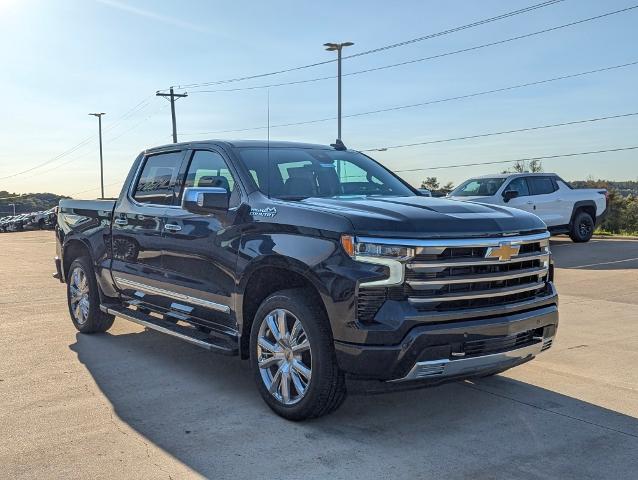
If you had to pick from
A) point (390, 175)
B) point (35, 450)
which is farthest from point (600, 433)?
point (35, 450)

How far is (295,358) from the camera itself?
4.36 m

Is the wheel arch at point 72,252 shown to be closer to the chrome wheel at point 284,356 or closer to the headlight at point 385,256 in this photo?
the chrome wheel at point 284,356

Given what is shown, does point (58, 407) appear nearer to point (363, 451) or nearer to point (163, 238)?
point (163, 238)

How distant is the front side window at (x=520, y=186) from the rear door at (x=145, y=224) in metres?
11.5

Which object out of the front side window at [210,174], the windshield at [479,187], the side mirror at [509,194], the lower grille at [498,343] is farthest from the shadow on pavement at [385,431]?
the windshield at [479,187]

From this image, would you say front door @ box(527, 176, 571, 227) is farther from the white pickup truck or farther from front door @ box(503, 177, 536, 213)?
front door @ box(503, 177, 536, 213)

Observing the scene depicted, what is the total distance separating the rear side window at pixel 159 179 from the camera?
5.95 meters

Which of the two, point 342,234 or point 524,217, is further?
point 524,217

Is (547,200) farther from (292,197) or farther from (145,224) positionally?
(292,197)

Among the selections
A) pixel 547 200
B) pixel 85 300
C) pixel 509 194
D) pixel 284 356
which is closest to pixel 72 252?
pixel 85 300

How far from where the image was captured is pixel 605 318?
774cm

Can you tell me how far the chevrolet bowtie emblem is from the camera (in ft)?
13.7

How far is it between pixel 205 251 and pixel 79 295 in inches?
114

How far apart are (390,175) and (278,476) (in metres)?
3.17
